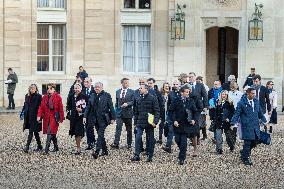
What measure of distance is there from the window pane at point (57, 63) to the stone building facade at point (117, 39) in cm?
3

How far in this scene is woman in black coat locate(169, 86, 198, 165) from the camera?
19391 millimetres

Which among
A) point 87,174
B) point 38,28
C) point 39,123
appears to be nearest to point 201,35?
point 38,28

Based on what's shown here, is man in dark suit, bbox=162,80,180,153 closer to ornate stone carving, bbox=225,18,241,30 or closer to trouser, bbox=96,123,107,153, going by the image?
trouser, bbox=96,123,107,153

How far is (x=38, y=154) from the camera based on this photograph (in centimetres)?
2088

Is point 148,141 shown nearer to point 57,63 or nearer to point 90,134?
point 90,134

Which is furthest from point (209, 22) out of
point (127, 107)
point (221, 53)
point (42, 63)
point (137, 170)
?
point (137, 170)

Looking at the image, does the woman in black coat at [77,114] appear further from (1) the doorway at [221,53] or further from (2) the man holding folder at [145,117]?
(1) the doorway at [221,53]

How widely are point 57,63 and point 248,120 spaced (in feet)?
60.5

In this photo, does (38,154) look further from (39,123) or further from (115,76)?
(115,76)

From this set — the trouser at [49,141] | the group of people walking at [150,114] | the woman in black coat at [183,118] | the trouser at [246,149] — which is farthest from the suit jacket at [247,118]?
the trouser at [49,141]

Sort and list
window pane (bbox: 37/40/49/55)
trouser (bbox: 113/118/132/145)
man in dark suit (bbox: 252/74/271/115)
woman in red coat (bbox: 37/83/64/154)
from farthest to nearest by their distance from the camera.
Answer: window pane (bbox: 37/40/49/55) → man in dark suit (bbox: 252/74/271/115) → trouser (bbox: 113/118/132/145) → woman in red coat (bbox: 37/83/64/154)

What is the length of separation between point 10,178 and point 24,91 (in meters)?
19.3

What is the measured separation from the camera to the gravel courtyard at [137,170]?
53.9 feet

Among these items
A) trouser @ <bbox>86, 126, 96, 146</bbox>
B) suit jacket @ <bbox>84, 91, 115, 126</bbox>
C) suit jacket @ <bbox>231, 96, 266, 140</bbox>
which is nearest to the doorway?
trouser @ <bbox>86, 126, 96, 146</bbox>
